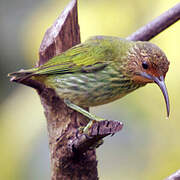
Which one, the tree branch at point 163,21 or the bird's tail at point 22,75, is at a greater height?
the tree branch at point 163,21

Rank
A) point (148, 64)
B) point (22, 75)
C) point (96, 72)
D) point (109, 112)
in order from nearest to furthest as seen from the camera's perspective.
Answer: point (148, 64) → point (22, 75) → point (96, 72) → point (109, 112)

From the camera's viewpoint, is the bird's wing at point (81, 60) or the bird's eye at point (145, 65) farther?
the bird's wing at point (81, 60)

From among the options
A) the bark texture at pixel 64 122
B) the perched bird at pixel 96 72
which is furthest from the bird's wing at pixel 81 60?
the bark texture at pixel 64 122

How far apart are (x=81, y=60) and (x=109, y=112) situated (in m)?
1.57

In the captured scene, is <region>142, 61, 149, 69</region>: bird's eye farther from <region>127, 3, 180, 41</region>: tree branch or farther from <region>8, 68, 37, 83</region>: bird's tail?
<region>8, 68, 37, 83</region>: bird's tail

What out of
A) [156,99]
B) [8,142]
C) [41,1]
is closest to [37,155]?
[8,142]

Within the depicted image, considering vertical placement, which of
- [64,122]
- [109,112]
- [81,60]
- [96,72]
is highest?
[81,60]

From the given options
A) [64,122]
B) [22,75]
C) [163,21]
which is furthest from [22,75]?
[163,21]

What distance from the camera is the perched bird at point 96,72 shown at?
4199mm

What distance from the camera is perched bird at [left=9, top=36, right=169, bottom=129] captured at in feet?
13.8

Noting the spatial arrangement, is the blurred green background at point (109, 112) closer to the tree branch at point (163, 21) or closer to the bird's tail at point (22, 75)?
the tree branch at point (163, 21)

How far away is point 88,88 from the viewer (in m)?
4.24

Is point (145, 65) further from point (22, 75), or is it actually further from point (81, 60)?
point (22, 75)

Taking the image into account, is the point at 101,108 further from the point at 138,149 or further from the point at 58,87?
the point at 58,87
